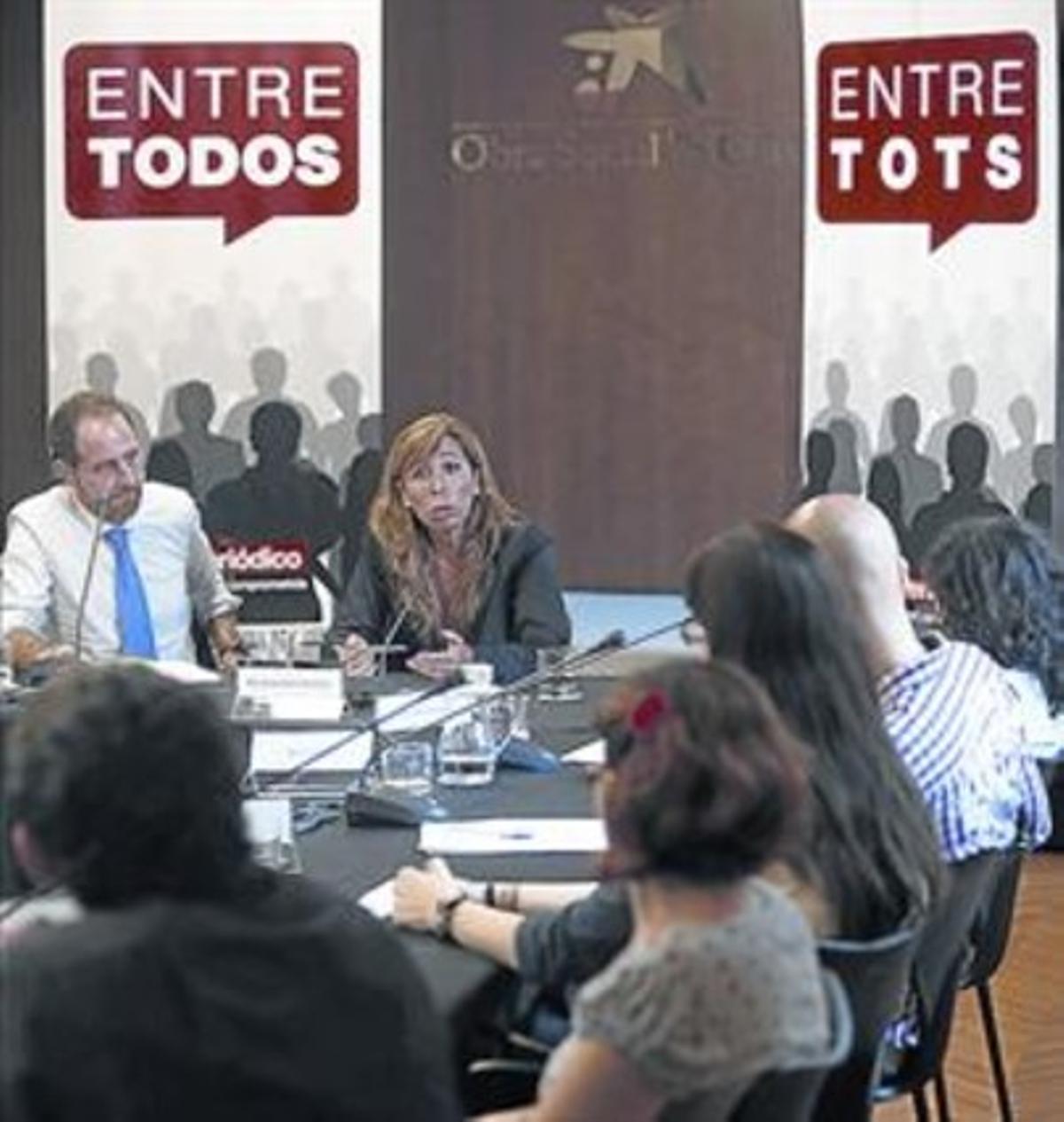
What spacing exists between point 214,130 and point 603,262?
4.91 ft

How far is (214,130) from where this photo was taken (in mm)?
6555

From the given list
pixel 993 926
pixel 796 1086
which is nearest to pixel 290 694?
pixel 993 926

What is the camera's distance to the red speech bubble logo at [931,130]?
602 cm

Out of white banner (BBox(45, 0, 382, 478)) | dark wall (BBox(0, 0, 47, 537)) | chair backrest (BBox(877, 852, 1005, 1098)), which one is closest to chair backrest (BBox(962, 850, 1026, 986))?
chair backrest (BBox(877, 852, 1005, 1098))

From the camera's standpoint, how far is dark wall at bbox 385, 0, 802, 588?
7.32m

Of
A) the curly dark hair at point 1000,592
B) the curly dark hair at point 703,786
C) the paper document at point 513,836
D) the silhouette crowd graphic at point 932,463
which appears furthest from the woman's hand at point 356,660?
the curly dark hair at point 703,786

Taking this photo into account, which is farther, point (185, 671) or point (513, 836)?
point (185, 671)

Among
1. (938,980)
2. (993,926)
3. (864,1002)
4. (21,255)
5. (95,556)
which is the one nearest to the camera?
(864,1002)

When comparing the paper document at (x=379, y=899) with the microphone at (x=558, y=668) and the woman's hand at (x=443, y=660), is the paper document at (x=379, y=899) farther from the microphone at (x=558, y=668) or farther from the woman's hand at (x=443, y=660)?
the woman's hand at (x=443, y=660)

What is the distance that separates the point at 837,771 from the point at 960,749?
2.00ft

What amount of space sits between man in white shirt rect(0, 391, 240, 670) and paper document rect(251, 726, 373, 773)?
910 millimetres

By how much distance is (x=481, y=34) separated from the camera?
750cm

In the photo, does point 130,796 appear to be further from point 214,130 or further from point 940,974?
point 214,130

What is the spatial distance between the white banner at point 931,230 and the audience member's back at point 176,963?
431 cm
